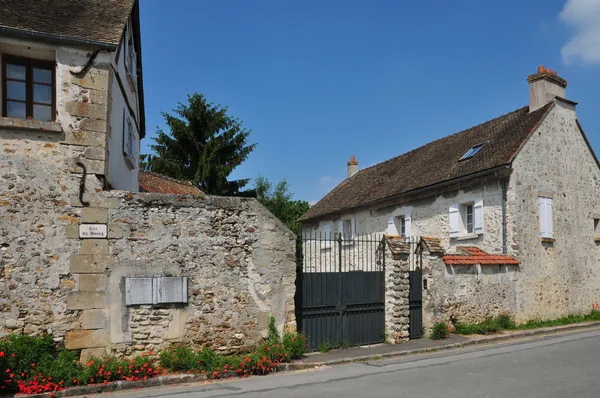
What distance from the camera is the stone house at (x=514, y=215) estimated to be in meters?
12.4

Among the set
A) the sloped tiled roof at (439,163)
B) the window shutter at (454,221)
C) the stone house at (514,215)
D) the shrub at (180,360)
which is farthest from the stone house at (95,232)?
the sloped tiled roof at (439,163)

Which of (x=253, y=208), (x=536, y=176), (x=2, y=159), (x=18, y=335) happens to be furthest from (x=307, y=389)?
(x=536, y=176)

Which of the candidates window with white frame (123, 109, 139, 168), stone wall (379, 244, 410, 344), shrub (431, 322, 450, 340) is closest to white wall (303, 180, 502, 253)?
shrub (431, 322, 450, 340)

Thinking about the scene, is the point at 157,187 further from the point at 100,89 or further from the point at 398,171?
the point at 398,171

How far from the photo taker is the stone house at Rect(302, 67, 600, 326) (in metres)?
12.4

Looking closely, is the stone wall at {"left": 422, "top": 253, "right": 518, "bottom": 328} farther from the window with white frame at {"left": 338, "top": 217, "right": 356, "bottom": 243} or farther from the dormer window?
the dormer window

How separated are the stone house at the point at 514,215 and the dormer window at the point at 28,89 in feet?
28.5

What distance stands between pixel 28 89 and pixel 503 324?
12148mm

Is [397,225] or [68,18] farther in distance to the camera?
[397,225]

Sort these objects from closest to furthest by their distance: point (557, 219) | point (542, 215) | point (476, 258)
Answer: point (476, 258)
point (542, 215)
point (557, 219)

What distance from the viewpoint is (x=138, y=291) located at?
26.6 ft

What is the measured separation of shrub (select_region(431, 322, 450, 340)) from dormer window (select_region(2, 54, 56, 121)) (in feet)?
30.1

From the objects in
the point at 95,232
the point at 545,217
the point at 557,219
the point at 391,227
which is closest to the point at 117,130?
the point at 95,232

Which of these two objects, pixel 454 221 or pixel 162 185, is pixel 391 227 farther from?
pixel 162 185
